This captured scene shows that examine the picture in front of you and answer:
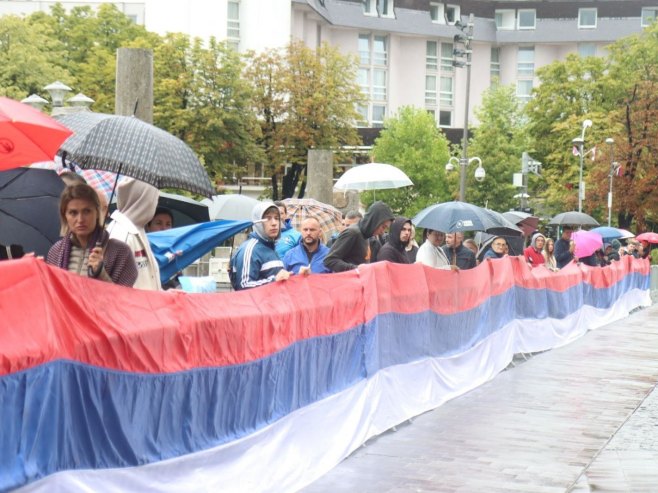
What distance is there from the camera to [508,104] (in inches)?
3472

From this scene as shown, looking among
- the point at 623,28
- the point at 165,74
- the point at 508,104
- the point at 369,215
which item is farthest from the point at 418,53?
the point at 369,215

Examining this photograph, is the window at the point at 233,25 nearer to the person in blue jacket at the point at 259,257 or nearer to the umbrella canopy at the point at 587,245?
the umbrella canopy at the point at 587,245

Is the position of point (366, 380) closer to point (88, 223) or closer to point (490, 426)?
point (490, 426)

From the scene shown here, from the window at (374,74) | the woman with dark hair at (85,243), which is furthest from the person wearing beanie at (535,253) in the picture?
the window at (374,74)

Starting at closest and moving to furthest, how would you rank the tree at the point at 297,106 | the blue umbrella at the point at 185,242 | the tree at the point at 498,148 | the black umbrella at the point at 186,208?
1. the blue umbrella at the point at 185,242
2. the black umbrella at the point at 186,208
3. the tree at the point at 297,106
4. the tree at the point at 498,148

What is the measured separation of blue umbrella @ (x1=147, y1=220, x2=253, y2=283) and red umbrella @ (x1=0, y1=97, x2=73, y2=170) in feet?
10.1

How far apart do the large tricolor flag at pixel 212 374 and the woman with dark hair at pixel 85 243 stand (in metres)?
0.35

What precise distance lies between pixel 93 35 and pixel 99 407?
73066 millimetres

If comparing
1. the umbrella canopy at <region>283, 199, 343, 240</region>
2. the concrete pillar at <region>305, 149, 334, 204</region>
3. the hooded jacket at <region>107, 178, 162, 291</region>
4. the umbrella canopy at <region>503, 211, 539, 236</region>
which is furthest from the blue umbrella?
the umbrella canopy at <region>503, 211, 539, 236</region>

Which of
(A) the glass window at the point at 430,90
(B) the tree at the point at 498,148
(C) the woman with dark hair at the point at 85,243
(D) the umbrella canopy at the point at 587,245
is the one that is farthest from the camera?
(A) the glass window at the point at 430,90

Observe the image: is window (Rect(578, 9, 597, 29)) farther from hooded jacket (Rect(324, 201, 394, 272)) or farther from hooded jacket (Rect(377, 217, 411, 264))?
hooded jacket (Rect(324, 201, 394, 272))

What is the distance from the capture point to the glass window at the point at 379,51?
110 metres

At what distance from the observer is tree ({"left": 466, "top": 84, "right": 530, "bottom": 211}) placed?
84062 millimetres

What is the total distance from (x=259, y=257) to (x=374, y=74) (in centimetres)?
10112
